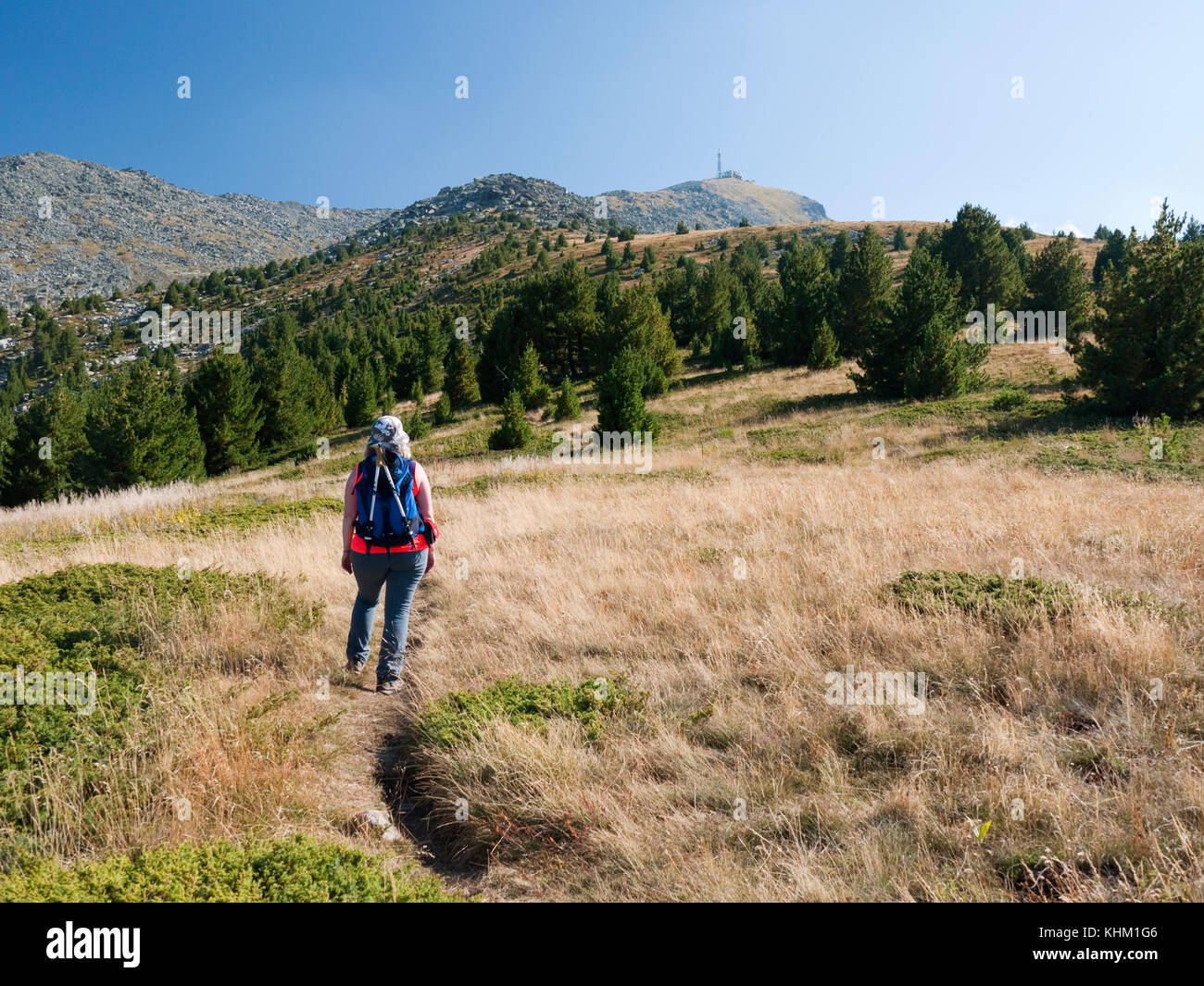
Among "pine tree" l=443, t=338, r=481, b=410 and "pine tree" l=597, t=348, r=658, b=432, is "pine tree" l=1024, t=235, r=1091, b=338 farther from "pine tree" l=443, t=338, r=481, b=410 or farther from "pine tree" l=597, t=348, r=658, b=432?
"pine tree" l=443, t=338, r=481, b=410

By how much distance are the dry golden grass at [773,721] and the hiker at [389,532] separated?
45 centimetres

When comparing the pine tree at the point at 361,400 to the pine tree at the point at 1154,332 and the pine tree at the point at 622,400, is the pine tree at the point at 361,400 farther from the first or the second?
the pine tree at the point at 1154,332

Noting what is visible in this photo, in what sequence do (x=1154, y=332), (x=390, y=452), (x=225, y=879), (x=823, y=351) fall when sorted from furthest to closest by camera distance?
(x=823, y=351) → (x=1154, y=332) → (x=390, y=452) → (x=225, y=879)

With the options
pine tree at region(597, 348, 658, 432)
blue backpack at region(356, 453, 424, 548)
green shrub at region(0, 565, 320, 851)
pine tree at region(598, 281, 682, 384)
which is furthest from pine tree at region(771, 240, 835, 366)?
green shrub at region(0, 565, 320, 851)

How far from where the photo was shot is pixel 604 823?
2.94 metres

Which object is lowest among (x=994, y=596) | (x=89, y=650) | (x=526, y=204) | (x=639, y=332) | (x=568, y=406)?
(x=89, y=650)

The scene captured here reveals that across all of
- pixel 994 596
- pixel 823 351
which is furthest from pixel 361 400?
pixel 994 596

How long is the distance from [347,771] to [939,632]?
13.9 ft

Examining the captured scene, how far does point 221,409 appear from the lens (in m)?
33.2

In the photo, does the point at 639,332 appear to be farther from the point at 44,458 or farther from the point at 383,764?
the point at 383,764

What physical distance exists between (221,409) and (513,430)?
65.8 feet

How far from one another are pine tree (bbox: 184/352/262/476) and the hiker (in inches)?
1331
